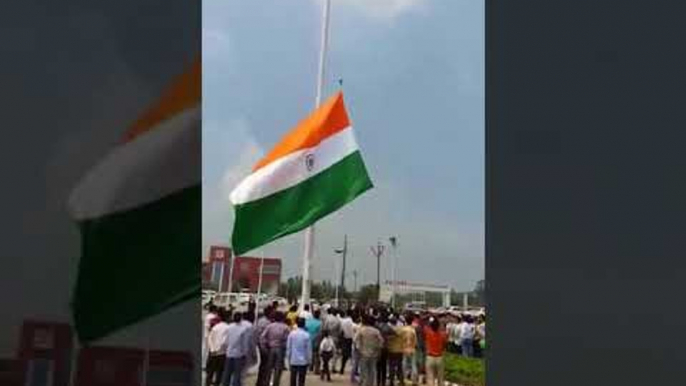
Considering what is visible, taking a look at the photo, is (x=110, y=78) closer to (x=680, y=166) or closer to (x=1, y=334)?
(x=1, y=334)

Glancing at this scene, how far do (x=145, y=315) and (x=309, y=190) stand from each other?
18.7 feet

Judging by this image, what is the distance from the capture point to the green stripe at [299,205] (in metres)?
6.77

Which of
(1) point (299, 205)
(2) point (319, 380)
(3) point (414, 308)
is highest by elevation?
(1) point (299, 205)

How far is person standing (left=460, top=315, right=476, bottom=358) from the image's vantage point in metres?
14.0

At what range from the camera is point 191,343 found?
240 cm

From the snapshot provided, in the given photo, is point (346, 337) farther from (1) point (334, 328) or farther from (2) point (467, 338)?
(2) point (467, 338)

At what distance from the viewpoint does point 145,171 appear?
7.88 ft

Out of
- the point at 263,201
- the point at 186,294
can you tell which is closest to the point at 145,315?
the point at 186,294

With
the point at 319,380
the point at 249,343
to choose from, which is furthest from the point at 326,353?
the point at 249,343

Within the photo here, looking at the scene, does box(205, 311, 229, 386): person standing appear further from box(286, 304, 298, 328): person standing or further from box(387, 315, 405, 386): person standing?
box(387, 315, 405, 386): person standing

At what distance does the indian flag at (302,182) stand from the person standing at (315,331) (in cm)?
267

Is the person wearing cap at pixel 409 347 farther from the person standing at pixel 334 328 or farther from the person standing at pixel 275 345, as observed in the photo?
the person standing at pixel 275 345

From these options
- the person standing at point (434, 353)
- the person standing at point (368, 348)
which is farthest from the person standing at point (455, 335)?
the person standing at point (368, 348)

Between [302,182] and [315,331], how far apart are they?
4039 mm
